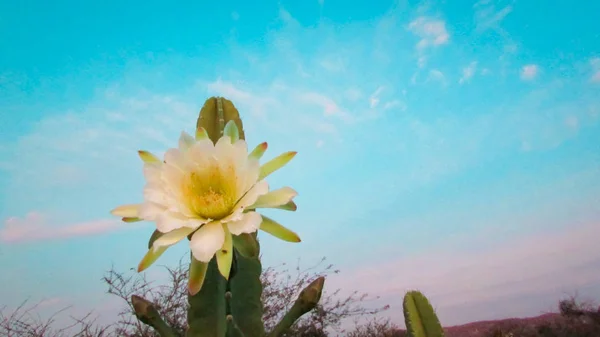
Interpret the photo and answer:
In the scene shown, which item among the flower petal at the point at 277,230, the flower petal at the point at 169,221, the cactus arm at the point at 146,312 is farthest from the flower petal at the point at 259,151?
the cactus arm at the point at 146,312

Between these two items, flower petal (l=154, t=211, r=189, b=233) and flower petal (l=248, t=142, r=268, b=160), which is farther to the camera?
flower petal (l=248, t=142, r=268, b=160)

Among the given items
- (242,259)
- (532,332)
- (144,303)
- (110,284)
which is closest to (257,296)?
(242,259)

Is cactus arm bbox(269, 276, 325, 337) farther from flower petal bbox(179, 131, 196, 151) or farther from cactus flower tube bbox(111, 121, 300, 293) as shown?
flower petal bbox(179, 131, 196, 151)

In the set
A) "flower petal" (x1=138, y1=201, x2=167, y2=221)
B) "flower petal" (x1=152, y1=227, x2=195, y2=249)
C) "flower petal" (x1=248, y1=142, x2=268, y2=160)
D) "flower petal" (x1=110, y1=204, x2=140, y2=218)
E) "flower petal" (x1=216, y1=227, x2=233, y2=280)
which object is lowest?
"flower petal" (x1=216, y1=227, x2=233, y2=280)

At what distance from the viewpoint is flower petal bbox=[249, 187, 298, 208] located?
1.65m

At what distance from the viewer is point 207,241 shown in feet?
5.16

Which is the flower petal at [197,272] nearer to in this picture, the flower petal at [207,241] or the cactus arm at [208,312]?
the flower petal at [207,241]

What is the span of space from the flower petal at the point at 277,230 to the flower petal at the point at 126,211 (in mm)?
405

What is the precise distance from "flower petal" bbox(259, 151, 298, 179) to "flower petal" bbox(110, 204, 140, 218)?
41 centimetres

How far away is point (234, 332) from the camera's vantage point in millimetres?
1744

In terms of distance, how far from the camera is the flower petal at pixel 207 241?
1545 mm

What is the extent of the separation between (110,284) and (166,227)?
15.2 feet

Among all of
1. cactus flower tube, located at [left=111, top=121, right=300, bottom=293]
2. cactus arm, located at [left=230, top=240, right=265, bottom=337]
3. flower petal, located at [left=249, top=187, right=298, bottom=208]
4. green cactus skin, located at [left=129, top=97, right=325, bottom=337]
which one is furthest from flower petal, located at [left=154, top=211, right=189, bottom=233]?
cactus arm, located at [left=230, top=240, right=265, bottom=337]

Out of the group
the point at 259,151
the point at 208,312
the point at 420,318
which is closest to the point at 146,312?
the point at 208,312
